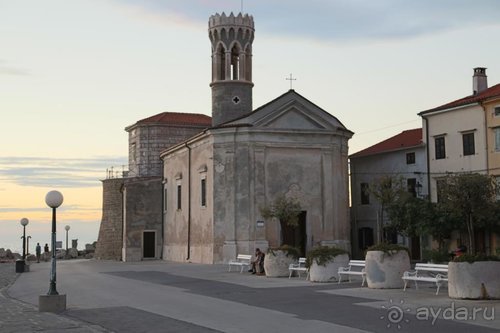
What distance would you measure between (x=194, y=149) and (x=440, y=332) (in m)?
32.9

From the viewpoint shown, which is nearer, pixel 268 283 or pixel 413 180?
pixel 268 283

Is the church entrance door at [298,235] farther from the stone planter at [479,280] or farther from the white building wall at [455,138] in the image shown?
the stone planter at [479,280]

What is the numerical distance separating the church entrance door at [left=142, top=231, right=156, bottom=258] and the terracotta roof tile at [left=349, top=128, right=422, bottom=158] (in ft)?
51.3

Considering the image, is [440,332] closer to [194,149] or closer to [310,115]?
[310,115]

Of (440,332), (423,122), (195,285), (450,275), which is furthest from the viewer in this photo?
(423,122)

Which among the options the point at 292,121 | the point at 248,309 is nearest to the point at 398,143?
the point at 292,121

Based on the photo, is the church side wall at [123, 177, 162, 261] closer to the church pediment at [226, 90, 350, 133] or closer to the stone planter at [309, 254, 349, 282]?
the church pediment at [226, 90, 350, 133]

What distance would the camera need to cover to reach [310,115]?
41000 millimetres

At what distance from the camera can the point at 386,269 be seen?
20859 millimetres

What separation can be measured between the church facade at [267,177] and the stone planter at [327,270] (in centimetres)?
1410

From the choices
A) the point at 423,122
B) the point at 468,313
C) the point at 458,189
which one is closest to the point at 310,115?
the point at 423,122

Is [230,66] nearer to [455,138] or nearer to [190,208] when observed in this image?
[190,208]

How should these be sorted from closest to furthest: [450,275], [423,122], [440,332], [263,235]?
[440,332]
[450,275]
[263,235]
[423,122]

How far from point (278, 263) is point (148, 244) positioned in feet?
79.7
